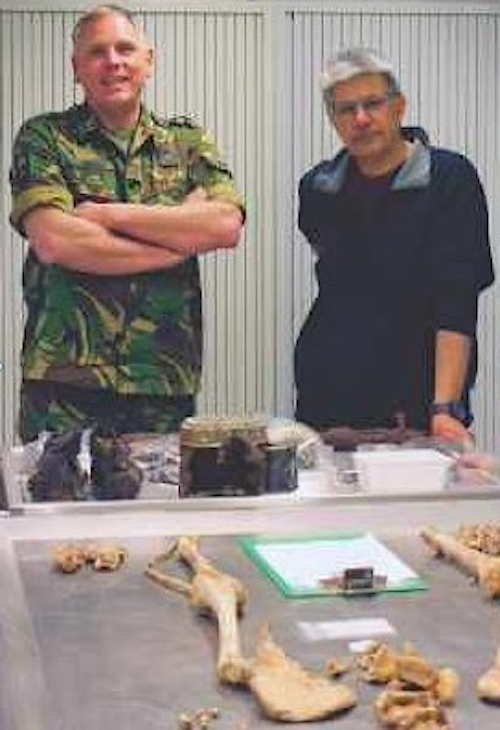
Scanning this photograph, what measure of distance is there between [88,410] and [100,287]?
31 centimetres

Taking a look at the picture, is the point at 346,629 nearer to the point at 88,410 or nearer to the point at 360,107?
the point at 88,410

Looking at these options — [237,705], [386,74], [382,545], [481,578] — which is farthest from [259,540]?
[386,74]

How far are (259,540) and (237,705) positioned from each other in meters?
0.66

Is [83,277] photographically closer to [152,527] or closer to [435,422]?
[435,422]

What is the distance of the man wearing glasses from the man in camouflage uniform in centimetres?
35

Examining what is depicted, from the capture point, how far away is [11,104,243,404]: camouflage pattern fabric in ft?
11.6

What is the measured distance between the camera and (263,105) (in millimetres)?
3836

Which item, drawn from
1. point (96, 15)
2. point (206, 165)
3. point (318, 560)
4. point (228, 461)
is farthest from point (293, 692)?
point (96, 15)

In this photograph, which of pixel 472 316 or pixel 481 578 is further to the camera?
pixel 472 316

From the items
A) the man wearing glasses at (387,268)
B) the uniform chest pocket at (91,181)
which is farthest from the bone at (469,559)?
the uniform chest pocket at (91,181)

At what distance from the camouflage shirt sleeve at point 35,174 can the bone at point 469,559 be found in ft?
5.85

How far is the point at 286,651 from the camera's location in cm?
151

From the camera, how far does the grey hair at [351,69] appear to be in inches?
148

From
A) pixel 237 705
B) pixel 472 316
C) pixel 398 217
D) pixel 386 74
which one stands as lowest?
pixel 237 705
